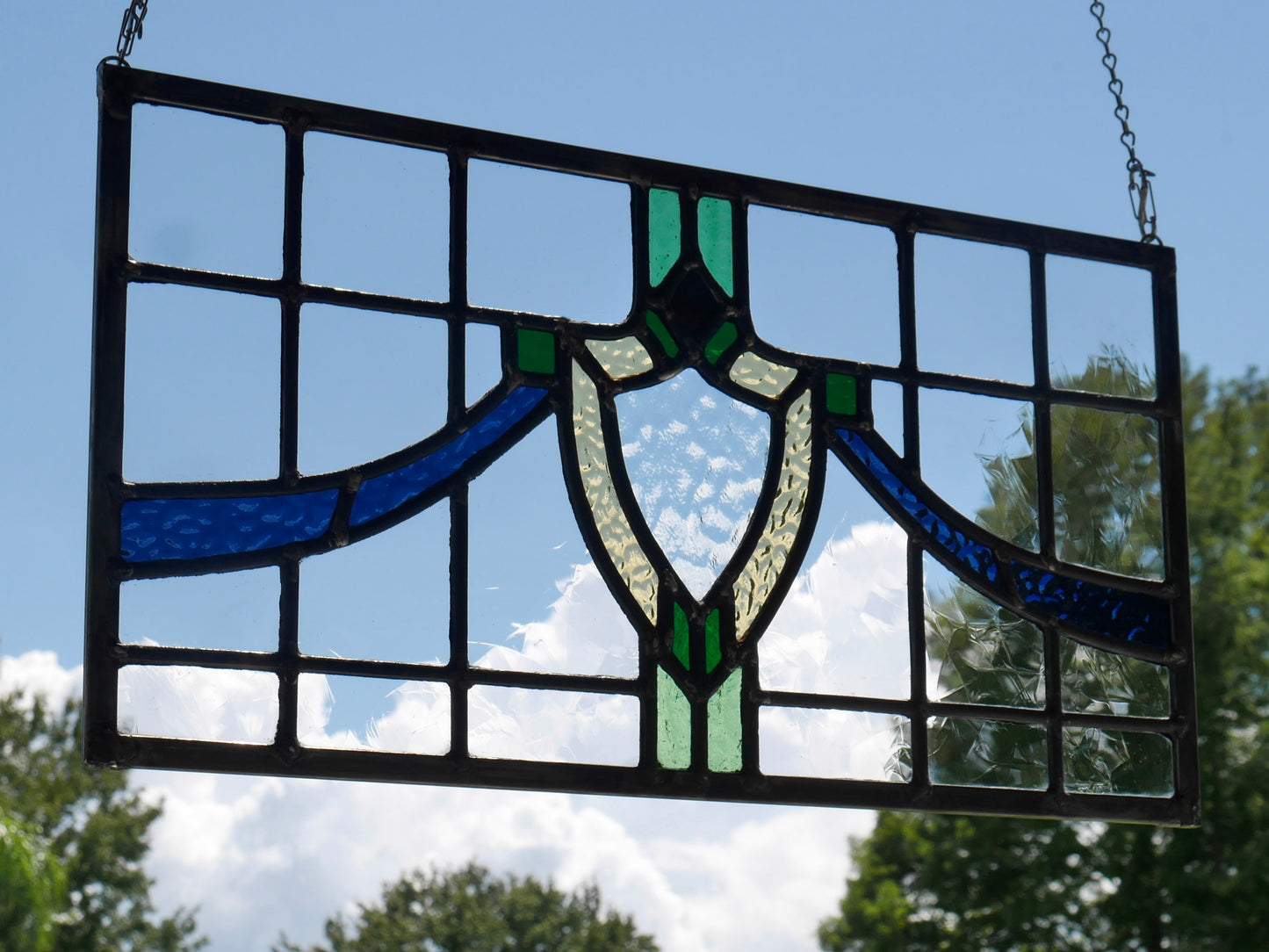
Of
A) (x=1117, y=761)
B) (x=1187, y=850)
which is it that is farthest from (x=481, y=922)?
(x=1117, y=761)

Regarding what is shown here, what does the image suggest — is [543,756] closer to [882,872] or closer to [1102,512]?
[1102,512]

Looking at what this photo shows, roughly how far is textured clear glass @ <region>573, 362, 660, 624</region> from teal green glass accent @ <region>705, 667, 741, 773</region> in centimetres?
22

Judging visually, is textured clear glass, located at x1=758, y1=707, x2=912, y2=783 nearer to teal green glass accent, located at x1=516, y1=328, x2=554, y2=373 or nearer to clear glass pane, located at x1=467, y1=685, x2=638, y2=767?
clear glass pane, located at x1=467, y1=685, x2=638, y2=767

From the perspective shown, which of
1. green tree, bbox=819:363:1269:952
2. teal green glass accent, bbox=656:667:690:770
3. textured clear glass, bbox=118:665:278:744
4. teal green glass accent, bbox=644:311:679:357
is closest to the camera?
textured clear glass, bbox=118:665:278:744

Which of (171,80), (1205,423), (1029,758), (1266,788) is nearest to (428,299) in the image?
(171,80)

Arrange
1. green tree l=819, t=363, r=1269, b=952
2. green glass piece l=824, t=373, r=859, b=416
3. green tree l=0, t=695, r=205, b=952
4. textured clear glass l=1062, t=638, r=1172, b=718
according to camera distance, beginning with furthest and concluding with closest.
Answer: green tree l=0, t=695, r=205, b=952, green tree l=819, t=363, r=1269, b=952, textured clear glass l=1062, t=638, r=1172, b=718, green glass piece l=824, t=373, r=859, b=416

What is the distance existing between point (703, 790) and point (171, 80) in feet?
6.01

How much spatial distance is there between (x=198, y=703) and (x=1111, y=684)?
7.11 ft

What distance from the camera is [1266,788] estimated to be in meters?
14.8

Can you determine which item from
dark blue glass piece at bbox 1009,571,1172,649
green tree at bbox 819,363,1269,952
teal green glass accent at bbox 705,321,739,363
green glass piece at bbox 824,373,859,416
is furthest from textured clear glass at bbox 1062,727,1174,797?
green tree at bbox 819,363,1269,952

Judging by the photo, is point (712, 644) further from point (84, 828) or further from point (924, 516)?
point (84, 828)

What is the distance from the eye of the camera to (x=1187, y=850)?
608 inches

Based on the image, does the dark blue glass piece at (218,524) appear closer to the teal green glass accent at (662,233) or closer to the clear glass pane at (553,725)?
the clear glass pane at (553,725)

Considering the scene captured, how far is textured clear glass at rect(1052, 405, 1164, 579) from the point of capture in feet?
12.6
